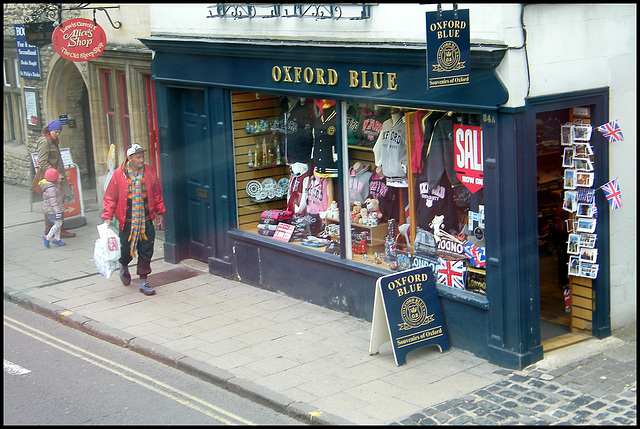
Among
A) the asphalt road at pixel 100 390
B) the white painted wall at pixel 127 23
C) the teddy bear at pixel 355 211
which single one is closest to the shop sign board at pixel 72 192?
the white painted wall at pixel 127 23

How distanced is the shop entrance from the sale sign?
1.00 meters

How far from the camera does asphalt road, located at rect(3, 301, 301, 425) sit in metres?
7.42

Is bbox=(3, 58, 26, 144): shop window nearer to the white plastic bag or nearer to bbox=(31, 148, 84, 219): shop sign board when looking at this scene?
bbox=(31, 148, 84, 219): shop sign board

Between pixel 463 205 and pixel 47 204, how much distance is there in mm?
7944

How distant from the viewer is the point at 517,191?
780 centimetres

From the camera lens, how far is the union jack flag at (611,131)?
8297mm

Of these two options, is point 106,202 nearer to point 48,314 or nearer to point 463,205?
point 48,314

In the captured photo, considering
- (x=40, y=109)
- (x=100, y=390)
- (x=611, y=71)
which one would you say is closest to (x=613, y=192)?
(x=611, y=71)

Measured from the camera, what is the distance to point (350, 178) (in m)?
10.0

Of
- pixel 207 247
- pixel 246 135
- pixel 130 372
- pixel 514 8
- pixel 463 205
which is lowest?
pixel 130 372

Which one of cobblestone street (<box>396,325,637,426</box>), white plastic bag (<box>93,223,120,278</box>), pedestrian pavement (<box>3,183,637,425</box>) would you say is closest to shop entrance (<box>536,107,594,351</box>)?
pedestrian pavement (<box>3,183,637,425</box>)

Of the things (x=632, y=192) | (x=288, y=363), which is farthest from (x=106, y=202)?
(x=632, y=192)

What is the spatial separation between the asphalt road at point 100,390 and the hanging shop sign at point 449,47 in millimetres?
3539

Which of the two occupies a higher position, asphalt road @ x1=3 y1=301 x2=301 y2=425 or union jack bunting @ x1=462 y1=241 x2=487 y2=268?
union jack bunting @ x1=462 y1=241 x2=487 y2=268
